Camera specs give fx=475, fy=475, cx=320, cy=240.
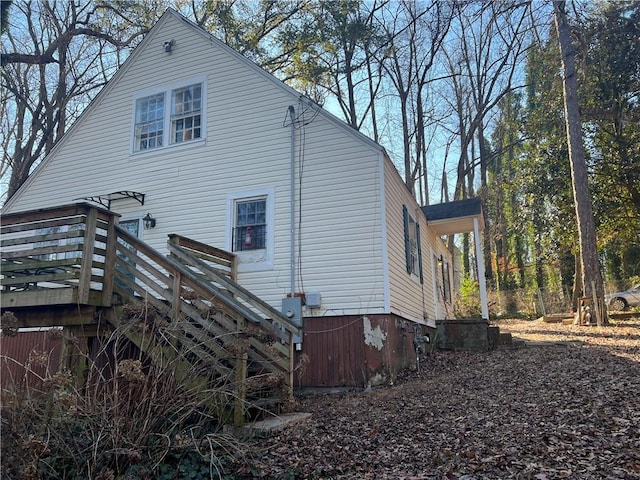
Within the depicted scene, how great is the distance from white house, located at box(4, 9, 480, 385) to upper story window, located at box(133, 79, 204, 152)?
3 centimetres

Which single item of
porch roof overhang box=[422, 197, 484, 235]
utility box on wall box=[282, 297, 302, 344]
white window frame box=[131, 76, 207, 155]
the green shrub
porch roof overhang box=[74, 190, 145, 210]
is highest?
white window frame box=[131, 76, 207, 155]

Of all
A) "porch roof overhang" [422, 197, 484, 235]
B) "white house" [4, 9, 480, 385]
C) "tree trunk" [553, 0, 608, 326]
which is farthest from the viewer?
"tree trunk" [553, 0, 608, 326]

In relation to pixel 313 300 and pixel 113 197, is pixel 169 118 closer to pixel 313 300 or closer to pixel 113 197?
pixel 113 197

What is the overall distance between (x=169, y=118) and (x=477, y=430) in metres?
8.71

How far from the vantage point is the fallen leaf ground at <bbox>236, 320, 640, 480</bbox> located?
368 cm

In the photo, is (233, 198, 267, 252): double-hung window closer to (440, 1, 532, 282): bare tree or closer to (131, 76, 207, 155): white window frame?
(131, 76, 207, 155): white window frame

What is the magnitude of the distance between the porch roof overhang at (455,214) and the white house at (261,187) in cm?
173

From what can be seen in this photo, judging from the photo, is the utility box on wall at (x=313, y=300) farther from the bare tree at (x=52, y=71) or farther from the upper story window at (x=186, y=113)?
the bare tree at (x=52, y=71)

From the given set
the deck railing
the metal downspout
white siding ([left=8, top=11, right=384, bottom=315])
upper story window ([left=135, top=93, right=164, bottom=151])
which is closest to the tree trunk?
white siding ([left=8, top=11, right=384, bottom=315])

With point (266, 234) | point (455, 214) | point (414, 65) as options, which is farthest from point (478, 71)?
point (266, 234)

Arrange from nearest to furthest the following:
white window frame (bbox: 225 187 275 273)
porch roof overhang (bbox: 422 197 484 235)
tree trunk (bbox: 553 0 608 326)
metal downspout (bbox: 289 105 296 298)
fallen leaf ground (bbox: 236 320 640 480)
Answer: fallen leaf ground (bbox: 236 320 640 480) < metal downspout (bbox: 289 105 296 298) < white window frame (bbox: 225 187 275 273) < porch roof overhang (bbox: 422 197 484 235) < tree trunk (bbox: 553 0 608 326)

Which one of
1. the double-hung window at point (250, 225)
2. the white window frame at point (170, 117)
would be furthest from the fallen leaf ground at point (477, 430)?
the white window frame at point (170, 117)

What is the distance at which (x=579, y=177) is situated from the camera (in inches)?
528

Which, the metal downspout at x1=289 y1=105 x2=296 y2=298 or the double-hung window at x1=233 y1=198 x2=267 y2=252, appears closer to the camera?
the metal downspout at x1=289 y1=105 x2=296 y2=298
